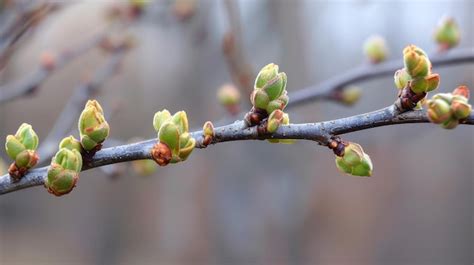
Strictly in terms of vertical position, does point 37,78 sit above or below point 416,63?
above

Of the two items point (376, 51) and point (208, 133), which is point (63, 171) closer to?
point (208, 133)

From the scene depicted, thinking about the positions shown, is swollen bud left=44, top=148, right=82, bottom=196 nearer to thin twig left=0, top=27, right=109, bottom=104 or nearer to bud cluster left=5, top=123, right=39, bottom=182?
→ bud cluster left=5, top=123, right=39, bottom=182

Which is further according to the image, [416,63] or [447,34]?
[447,34]

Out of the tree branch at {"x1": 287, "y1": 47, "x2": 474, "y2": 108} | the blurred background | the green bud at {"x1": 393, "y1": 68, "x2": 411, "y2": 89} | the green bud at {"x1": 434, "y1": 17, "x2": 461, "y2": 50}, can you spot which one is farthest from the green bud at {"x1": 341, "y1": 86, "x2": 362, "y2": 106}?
the blurred background

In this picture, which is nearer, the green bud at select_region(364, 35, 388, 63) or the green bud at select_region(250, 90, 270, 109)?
the green bud at select_region(250, 90, 270, 109)

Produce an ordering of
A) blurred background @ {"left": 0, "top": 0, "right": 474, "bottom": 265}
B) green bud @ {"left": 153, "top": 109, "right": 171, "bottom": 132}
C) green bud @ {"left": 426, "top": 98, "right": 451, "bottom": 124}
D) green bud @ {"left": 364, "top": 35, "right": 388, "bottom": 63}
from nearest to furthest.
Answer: green bud @ {"left": 426, "top": 98, "right": 451, "bottom": 124} → green bud @ {"left": 153, "top": 109, "right": 171, "bottom": 132} → green bud @ {"left": 364, "top": 35, "right": 388, "bottom": 63} → blurred background @ {"left": 0, "top": 0, "right": 474, "bottom": 265}

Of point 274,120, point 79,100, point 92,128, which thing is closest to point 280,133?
point 274,120

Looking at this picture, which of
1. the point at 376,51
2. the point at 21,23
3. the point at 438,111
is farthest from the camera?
the point at 21,23
